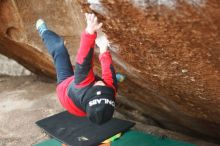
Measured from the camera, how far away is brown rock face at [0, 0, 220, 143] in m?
2.01

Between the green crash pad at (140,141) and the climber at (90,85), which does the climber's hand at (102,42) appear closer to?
the climber at (90,85)

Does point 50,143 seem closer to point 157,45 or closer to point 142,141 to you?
point 142,141

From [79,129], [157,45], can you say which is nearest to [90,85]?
[157,45]

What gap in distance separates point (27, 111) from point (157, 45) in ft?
8.92

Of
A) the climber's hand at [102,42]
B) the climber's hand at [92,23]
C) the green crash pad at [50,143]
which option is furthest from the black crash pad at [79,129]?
the climber's hand at [92,23]

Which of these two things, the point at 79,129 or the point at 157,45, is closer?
the point at 157,45

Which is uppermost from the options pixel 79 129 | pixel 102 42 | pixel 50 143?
pixel 102 42

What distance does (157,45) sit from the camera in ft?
7.66

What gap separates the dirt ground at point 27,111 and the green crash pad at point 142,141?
17 cm

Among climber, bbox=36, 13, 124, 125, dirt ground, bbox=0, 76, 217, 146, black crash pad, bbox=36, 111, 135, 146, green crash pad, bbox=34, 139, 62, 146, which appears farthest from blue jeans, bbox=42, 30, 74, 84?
dirt ground, bbox=0, 76, 217, 146

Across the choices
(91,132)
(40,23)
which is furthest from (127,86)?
(40,23)

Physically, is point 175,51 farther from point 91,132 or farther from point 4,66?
point 4,66

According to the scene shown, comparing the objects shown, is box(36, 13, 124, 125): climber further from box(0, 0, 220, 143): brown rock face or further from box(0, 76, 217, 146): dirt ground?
box(0, 76, 217, 146): dirt ground

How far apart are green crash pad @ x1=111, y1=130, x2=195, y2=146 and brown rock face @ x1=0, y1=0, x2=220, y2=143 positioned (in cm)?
27
